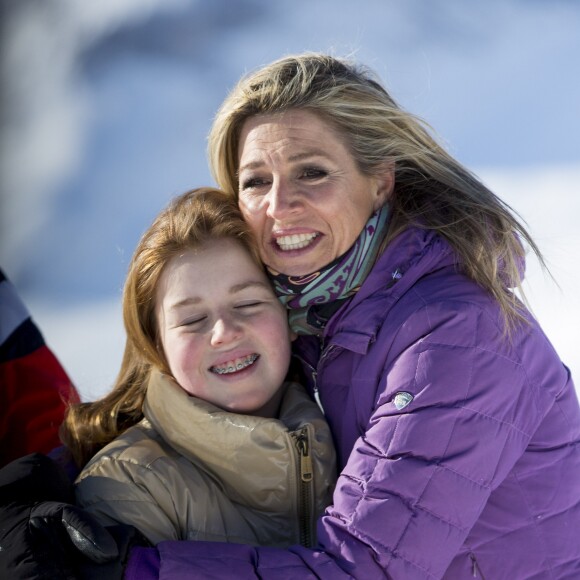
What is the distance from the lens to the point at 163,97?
23.8 ft

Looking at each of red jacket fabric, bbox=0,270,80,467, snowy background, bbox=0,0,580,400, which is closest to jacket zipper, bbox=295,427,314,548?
red jacket fabric, bbox=0,270,80,467

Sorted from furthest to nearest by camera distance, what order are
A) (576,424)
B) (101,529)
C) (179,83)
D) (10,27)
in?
(179,83)
(10,27)
(576,424)
(101,529)

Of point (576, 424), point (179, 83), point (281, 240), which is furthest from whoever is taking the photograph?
point (179, 83)

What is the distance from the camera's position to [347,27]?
7078 millimetres

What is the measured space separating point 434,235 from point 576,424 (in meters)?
0.52

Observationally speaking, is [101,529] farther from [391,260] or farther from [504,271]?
[504,271]

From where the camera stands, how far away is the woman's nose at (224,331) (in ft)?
6.81

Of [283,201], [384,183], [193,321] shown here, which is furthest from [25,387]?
[384,183]

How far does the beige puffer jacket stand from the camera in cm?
196

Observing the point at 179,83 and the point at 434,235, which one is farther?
the point at 179,83

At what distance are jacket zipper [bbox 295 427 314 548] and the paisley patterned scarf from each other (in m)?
0.31

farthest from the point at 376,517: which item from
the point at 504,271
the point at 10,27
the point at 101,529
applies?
the point at 10,27

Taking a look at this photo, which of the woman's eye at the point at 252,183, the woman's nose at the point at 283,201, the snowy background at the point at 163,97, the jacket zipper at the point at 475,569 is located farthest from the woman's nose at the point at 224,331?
the snowy background at the point at 163,97

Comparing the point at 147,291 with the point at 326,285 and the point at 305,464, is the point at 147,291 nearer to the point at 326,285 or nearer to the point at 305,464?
the point at 326,285
